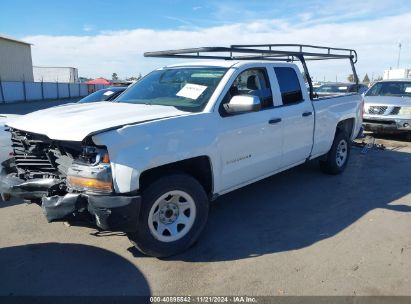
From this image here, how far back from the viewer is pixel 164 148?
3.63 meters

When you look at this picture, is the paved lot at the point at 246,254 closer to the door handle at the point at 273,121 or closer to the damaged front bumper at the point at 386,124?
the door handle at the point at 273,121

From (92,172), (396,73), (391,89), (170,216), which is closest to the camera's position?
(92,172)

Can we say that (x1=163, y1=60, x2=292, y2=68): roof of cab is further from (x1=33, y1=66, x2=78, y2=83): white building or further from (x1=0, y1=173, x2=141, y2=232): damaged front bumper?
(x1=33, y1=66, x2=78, y2=83): white building

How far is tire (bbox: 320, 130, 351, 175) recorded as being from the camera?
22.0 ft

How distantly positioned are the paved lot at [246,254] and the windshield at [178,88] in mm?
1515

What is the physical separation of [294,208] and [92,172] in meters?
2.98

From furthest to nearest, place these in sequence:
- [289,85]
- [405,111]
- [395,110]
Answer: [395,110] < [405,111] < [289,85]

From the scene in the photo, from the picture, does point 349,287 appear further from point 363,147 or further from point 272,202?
point 363,147

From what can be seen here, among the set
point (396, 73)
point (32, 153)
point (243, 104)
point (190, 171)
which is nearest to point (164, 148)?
point (190, 171)

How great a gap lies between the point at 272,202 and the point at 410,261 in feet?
6.68

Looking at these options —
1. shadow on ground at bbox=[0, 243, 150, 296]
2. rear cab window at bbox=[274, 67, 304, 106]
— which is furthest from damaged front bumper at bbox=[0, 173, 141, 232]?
rear cab window at bbox=[274, 67, 304, 106]

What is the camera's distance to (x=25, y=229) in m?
4.55

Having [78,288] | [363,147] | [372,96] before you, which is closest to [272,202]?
[78,288]

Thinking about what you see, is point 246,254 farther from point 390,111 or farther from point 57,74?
point 57,74
